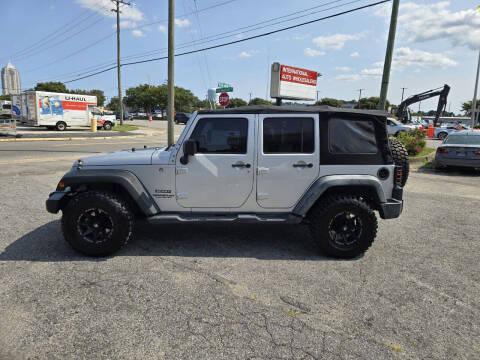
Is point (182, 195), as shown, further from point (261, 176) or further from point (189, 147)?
point (261, 176)

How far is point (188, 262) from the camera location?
13.4ft

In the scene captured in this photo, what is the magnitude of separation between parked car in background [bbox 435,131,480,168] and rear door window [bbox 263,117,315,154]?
922 cm

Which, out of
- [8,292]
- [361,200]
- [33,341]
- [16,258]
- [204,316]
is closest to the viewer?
[33,341]

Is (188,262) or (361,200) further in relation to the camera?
(361,200)

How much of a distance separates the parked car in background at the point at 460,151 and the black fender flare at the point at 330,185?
28.5 ft

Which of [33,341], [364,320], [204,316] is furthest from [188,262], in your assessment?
[364,320]

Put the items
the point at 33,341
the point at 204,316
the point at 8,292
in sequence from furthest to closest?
1. the point at 8,292
2. the point at 204,316
3. the point at 33,341

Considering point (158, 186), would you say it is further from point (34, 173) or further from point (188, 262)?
point (34, 173)

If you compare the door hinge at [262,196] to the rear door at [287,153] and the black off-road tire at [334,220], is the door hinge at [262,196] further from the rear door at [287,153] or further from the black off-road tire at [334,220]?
the black off-road tire at [334,220]

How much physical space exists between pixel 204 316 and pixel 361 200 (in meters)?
2.47

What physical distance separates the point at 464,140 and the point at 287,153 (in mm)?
9942

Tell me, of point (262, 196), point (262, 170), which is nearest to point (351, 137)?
point (262, 170)

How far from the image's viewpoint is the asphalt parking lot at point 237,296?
2623 mm

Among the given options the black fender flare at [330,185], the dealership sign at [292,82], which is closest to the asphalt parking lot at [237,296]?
the black fender flare at [330,185]
